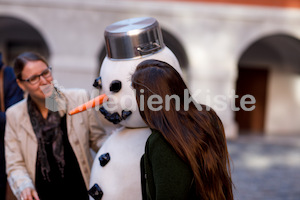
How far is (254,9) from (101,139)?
7.22 metres

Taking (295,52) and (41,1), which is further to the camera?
(295,52)

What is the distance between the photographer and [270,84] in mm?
10867

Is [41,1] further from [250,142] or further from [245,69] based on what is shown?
[245,69]

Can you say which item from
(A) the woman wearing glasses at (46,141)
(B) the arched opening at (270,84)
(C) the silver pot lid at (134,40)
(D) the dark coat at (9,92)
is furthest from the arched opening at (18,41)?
(C) the silver pot lid at (134,40)

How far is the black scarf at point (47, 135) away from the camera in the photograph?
5.72 feet

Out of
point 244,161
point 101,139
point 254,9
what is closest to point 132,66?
point 101,139

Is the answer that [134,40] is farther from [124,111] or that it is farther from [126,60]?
[124,111]

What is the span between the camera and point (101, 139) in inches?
74.5

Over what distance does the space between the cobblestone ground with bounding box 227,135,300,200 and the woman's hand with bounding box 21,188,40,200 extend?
240 cm

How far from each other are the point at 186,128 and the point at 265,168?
5.05 metres

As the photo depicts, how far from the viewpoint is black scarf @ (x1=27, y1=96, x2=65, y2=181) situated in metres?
1.74

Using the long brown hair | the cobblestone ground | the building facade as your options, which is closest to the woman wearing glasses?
the long brown hair

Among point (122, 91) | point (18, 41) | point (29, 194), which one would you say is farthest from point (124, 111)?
point (18, 41)

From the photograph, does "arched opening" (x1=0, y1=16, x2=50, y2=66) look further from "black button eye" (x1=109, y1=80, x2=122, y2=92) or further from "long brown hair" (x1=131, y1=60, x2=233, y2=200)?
"long brown hair" (x1=131, y1=60, x2=233, y2=200)
